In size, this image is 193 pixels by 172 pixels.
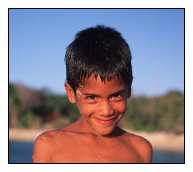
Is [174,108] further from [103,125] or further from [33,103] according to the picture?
[103,125]

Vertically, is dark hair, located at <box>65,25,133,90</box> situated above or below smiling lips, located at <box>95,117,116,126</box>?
above

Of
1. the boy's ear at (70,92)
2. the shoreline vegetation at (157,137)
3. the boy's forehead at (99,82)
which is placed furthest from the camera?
the shoreline vegetation at (157,137)

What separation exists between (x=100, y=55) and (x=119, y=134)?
14.0 inches

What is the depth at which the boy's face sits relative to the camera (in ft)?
5.29

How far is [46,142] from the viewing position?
1704 millimetres

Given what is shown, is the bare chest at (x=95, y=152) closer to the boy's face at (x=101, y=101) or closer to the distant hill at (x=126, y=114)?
the boy's face at (x=101, y=101)

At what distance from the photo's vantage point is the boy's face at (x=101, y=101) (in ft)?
5.29

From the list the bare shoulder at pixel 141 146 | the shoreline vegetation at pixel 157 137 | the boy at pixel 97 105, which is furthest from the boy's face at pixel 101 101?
the shoreline vegetation at pixel 157 137

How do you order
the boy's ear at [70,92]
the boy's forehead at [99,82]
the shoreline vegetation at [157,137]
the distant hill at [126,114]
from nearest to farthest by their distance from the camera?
1. the boy's forehead at [99,82]
2. the boy's ear at [70,92]
3. the shoreline vegetation at [157,137]
4. the distant hill at [126,114]

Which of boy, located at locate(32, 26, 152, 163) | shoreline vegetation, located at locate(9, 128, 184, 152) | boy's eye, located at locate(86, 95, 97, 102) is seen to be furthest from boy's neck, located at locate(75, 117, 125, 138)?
shoreline vegetation, located at locate(9, 128, 184, 152)

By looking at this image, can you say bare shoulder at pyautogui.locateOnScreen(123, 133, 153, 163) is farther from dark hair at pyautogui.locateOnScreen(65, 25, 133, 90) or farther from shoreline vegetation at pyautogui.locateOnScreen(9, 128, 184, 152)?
shoreline vegetation at pyautogui.locateOnScreen(9, 128, 184, 152)
